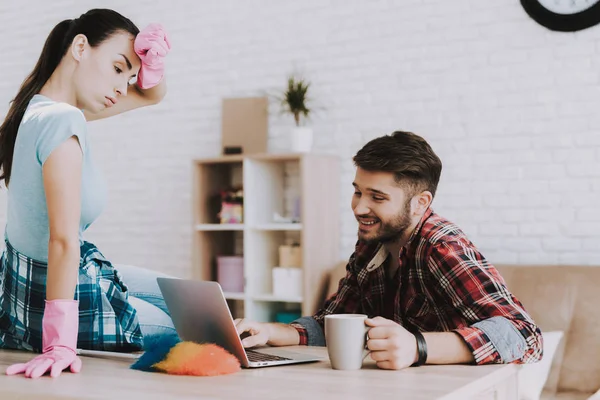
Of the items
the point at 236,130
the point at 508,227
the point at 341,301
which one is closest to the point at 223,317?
the point at 341,301

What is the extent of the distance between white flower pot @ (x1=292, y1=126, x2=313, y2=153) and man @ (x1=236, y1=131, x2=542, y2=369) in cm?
194

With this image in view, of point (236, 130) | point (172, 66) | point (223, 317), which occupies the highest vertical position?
point (172, 66)

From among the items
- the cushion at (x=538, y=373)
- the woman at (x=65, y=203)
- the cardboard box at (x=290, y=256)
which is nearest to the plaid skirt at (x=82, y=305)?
the woman at (x=65, y=203)

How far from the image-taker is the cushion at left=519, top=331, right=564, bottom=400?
264cm

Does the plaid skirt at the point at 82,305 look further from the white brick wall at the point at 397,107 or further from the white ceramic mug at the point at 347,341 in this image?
the white brick wall at the point at 397,107

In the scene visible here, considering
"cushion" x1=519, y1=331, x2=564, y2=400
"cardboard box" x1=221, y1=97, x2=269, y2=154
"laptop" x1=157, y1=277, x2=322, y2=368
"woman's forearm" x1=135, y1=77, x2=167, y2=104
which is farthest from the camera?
"cardboard box" x1=221, y1=97, x2=269, y2=154

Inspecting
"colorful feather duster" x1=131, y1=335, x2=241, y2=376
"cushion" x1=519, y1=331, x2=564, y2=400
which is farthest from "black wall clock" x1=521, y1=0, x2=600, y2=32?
"colorful feather duster" x1=131, y1=335, x2=241, y2=376

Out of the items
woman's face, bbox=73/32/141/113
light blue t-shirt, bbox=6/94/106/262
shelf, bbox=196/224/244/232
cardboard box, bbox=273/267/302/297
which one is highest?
woman's face, bbox=73/32/141/113

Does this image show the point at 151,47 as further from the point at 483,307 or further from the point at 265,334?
the point at 483,307

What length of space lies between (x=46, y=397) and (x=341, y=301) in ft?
3.18

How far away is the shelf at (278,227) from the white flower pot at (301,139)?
0.39 m

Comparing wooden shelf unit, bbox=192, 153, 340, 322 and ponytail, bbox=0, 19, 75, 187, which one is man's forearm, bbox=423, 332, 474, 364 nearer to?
ponytail, bbox=0, 19, 75, 187

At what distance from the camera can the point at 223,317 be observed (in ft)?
4.73

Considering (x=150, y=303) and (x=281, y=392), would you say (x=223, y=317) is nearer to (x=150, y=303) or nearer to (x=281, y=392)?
(x=281, y=392)
